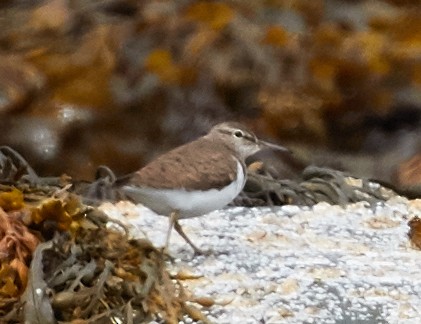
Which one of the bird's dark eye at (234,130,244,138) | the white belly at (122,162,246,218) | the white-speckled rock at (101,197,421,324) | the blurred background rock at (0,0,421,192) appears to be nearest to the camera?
the white-speckled rock at (101,197,421,324)

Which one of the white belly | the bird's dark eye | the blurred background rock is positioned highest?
the white belly

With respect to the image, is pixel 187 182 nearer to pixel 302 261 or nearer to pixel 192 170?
pixel 192 170

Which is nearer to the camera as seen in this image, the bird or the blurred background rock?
the bird

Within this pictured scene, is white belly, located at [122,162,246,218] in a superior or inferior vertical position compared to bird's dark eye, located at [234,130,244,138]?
superior

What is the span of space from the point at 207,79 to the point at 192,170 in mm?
1582

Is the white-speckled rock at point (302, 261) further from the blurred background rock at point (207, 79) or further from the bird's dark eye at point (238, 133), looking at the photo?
the blurred background rock at point (207, 79)

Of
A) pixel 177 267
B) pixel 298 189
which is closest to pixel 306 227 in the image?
pixel 298 189

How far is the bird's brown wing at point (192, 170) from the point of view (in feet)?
9.70

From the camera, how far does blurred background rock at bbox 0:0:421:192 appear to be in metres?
4.50

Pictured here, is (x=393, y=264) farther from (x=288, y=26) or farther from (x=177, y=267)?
(x=288, y=26)

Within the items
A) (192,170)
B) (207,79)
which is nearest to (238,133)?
(192,170)

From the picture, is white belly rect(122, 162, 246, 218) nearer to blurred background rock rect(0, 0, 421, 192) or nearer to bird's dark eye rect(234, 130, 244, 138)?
bird's dark eye rect(234, 130, 244, 138)

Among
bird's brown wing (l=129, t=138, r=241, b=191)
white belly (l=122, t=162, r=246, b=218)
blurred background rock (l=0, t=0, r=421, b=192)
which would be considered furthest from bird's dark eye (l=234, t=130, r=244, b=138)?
blurred background rock (l=0, t=0, r=421, b=192)

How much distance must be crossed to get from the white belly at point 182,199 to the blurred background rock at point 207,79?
4.90 feet
